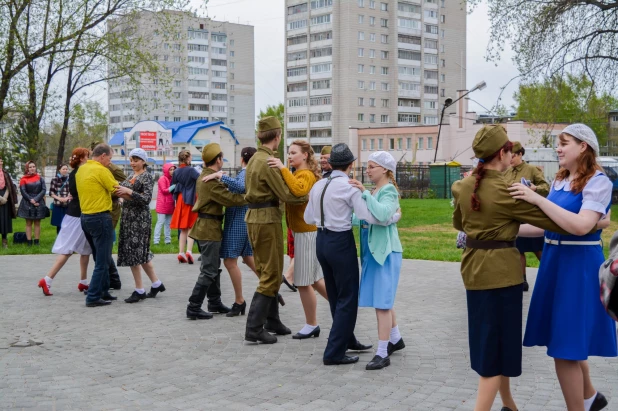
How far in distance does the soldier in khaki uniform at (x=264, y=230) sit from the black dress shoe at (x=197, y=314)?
1421 mm

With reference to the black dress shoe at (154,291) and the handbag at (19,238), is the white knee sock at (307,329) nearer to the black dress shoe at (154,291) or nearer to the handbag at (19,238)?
the black dress shoe at (154,291)

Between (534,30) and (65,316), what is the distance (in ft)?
66.1

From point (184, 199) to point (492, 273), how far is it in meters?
10.1

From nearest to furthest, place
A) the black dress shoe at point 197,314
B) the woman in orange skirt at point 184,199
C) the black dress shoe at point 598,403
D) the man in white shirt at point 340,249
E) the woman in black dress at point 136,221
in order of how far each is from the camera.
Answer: the black dress shoe at point 598,403 < the man in white shirt at point 340,249 < the black dress shoe at point 197,314 < the woman in black dress at point 136,221 < the woman in orange skirt at point 184,199

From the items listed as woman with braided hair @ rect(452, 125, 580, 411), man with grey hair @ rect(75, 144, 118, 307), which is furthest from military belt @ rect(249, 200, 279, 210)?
woman with braided hair @ rect(452, 125, 580, 411)

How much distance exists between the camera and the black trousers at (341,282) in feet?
21.2

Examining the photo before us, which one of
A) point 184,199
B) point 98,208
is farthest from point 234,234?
point 184,199

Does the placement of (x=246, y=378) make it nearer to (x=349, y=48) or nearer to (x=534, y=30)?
(x=534, y=30)

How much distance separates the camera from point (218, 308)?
9102 millimetres

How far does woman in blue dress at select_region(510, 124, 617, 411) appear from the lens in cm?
453

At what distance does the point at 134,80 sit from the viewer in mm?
26969

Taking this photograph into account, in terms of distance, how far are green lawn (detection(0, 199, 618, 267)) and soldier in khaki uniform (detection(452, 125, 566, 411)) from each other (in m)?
9.48

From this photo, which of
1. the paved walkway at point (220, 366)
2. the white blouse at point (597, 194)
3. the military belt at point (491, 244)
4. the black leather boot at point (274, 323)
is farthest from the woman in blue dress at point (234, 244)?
the white blouse at point (597, 194)

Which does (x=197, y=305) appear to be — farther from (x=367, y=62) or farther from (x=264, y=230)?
(x=367, y=62)
